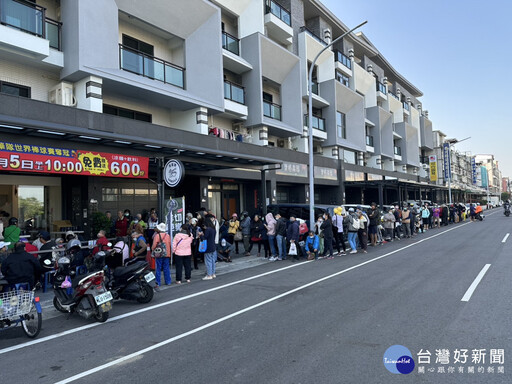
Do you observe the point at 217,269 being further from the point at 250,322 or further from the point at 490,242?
the point at 490,242

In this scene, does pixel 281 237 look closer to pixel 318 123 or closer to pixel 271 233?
pixel 271 233

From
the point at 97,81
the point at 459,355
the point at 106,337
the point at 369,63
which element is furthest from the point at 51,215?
the point at 369,63

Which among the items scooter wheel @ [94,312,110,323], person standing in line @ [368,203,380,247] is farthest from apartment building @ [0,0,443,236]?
scooter wheel @ [94,312,110,323]

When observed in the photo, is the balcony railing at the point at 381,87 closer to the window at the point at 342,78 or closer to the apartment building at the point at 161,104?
the window at the point at 342,78

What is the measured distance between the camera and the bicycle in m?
5.38

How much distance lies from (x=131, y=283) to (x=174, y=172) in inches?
156

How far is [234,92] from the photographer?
2130 centimetres

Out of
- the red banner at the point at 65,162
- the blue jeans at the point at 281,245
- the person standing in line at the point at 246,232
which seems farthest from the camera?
the person standing in line at the point at 246,232

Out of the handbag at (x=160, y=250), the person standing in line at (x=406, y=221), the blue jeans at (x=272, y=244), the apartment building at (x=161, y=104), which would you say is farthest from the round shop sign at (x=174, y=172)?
the person standing in line at (x=406, y=221)

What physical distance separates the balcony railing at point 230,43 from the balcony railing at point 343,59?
14.3 meters

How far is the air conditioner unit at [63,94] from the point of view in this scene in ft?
44.3

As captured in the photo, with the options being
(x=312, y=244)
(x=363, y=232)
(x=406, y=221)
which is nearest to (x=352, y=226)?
(x=363, y=232)

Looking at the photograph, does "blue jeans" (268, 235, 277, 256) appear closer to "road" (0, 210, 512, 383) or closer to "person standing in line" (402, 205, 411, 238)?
"road" (0, 210, 512, 383)

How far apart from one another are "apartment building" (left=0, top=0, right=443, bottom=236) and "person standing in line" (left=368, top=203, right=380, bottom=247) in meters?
5.00
